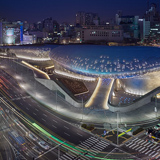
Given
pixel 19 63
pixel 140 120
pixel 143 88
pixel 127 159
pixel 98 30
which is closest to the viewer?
pixel 127 159

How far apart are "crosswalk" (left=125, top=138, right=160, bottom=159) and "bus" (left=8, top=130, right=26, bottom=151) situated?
13.0 metres

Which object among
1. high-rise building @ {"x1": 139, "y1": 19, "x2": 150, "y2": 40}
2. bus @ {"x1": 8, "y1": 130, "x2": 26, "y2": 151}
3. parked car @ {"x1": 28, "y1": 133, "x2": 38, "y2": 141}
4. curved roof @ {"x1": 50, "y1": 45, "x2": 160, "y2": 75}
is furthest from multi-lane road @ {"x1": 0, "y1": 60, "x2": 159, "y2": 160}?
high-rise building @ {"x1": 139, "y1": 19, "x2": 150, "y2": 40}

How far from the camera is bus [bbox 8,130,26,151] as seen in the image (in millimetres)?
26538

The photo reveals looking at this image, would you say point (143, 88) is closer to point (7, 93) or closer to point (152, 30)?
point (7, 93)

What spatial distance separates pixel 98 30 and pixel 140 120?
11093cm

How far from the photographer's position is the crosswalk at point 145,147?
86.1 ft

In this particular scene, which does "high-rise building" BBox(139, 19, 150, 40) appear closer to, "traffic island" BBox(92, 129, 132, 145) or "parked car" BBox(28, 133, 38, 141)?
"traffic island" BBox(92, 129, 132, 145)

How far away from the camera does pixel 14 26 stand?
5704 inches

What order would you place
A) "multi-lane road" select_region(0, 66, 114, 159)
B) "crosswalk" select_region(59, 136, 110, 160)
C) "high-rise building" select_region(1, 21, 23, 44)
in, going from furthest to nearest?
"high-rise building" select_region(1, 21, 23, 44) < "multi-lane road" select_region(0, 66, 114, 159) < "crosswalk" select_region(59, 136, 110, 160)

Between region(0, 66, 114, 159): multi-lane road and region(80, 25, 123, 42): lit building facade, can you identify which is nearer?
region(0, 66, 114, 159): multi-lane road

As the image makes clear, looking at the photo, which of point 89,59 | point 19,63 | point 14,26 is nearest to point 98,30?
point 14,26

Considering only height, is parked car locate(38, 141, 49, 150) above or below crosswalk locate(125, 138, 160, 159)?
above

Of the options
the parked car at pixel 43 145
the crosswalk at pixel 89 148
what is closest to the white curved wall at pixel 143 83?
the crosswalk at pixel 89 148

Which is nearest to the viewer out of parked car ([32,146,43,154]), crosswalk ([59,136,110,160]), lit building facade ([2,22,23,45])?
crosswalk ([59,136,110,160])
